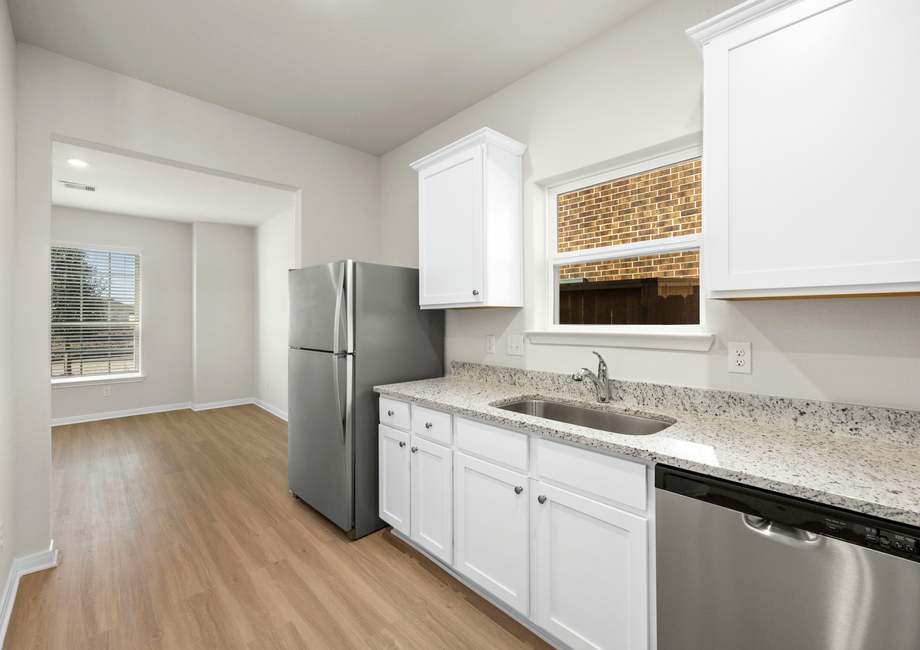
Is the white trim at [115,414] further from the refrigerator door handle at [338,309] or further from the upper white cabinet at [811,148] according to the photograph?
the upper white cabinet at [811,148]

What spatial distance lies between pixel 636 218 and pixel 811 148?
0.88 m

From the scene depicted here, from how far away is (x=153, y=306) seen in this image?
5.74 m

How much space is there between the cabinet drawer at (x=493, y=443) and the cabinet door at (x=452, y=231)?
2.39 feet

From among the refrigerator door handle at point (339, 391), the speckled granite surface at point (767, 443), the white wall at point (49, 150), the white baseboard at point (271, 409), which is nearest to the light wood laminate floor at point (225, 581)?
the white wall at point (49, 150)

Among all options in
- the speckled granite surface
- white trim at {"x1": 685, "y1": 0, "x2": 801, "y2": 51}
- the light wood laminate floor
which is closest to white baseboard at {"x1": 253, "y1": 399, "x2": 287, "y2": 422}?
the light wood laminate floor

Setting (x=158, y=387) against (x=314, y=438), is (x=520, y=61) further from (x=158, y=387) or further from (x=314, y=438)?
(x=158, y=387)

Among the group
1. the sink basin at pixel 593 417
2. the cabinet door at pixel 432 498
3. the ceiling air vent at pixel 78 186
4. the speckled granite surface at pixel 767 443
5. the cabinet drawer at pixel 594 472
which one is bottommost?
the cabinet door at pixel 432 498

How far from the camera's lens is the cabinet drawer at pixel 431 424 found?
2.07 metres

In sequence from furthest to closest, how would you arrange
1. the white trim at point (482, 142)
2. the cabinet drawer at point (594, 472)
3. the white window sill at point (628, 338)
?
the white trim at point (482, 142) → the white window sill at point (628, 338) → the cabinet drawer at point (594, 472)

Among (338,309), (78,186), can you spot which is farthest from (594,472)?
(78,186)

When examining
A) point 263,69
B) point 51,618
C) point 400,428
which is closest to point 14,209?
point 263,69

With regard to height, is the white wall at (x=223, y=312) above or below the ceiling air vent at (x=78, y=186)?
below

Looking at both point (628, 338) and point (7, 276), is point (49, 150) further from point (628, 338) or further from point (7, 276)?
point (628, 338)

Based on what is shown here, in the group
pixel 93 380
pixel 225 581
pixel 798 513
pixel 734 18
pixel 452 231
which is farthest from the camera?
pixel 93 380
